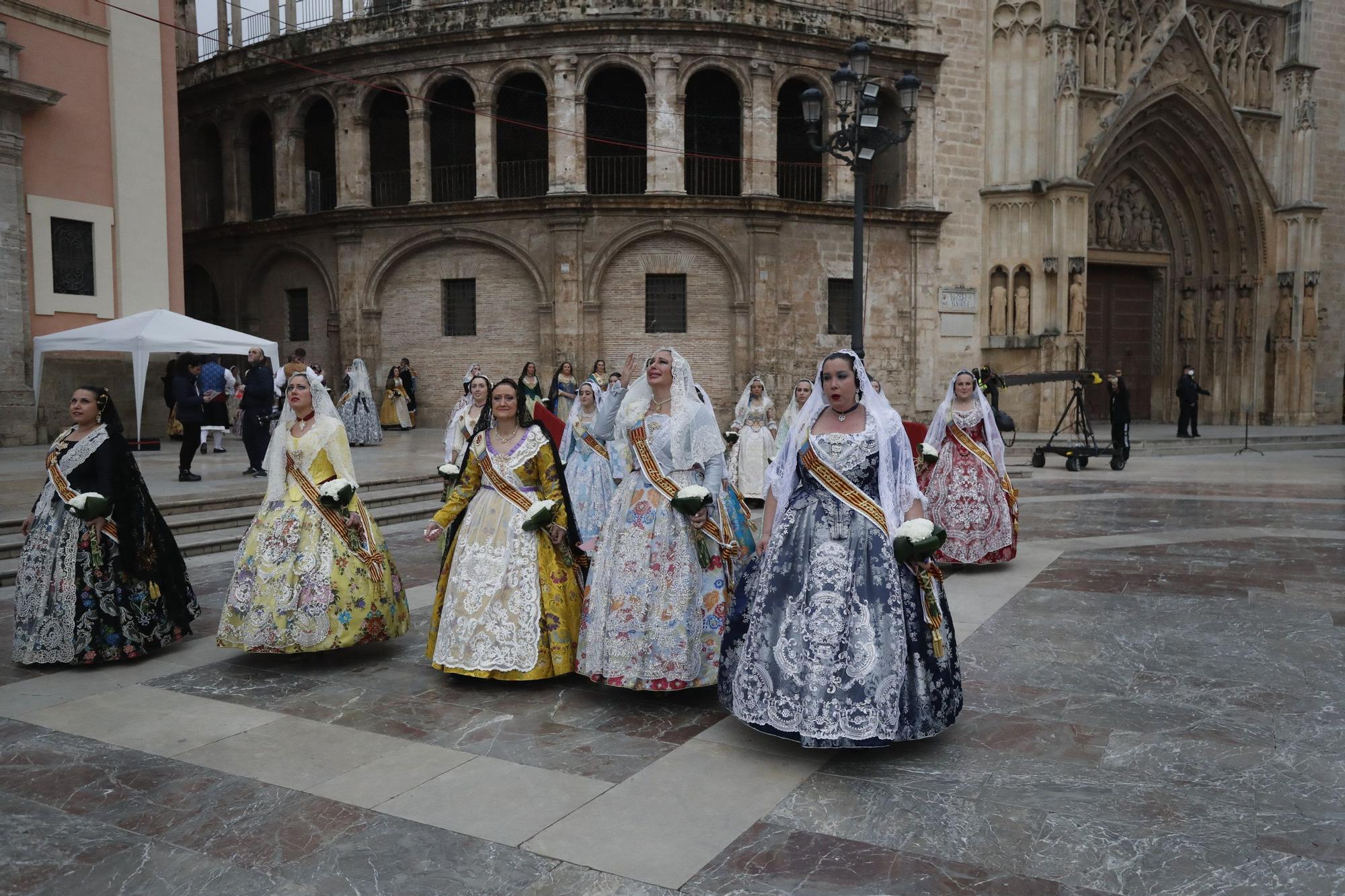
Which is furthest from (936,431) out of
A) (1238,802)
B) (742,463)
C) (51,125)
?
(51,125)

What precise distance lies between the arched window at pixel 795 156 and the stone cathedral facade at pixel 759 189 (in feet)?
0.30

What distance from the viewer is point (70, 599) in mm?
5793

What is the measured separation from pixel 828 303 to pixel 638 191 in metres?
5.32

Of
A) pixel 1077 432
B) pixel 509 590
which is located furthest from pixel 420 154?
pixel 509 590

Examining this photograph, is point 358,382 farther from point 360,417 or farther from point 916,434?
point 916,434

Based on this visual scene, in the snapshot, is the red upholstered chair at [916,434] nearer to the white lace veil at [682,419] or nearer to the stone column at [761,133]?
the white lace veil at [682,419]

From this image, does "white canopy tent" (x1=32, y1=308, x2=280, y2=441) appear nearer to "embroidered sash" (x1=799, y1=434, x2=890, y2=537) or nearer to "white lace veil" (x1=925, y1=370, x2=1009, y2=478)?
"white lace veil" (x1=925, y1=370, x2=1009, y2=478)

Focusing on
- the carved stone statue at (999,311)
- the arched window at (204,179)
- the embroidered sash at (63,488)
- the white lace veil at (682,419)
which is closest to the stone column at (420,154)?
the arched window at (204,179)

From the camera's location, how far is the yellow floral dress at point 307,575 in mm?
5703

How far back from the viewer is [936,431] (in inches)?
356

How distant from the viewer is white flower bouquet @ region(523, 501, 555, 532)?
5.43 m

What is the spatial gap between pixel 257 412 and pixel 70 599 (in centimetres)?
807

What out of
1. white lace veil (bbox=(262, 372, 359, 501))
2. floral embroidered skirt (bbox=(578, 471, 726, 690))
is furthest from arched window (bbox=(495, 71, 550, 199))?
floral embroidered skirt (bbox=(578, 471, 726, 690))

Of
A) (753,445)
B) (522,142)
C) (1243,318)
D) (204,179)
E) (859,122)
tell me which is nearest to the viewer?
(859,122)
